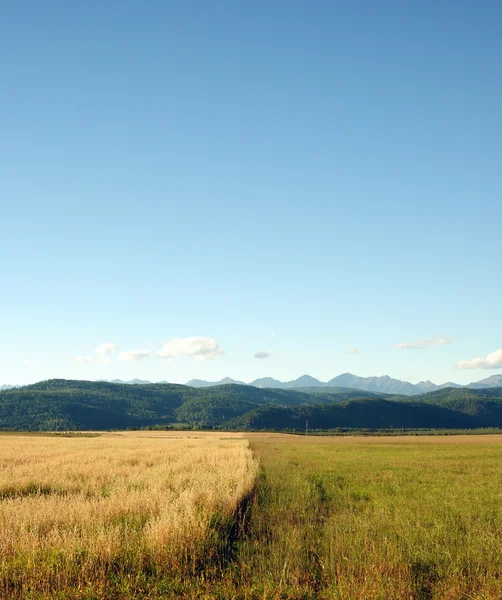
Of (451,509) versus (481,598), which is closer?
(481,598)


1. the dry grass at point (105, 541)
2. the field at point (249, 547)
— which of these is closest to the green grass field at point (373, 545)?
the field at point (249, 547)

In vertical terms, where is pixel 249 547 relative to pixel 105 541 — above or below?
below

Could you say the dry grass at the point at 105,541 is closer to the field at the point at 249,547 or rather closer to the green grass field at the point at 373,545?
the field at the point at 249,547

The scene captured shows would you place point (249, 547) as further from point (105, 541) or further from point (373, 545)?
point (105, 541)

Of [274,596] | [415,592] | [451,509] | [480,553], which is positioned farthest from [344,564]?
[451,509]

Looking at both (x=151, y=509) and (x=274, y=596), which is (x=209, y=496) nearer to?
(x=151, y=509)

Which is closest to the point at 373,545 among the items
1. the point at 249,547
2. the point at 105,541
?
the point at 249,547

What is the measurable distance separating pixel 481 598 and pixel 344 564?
256 cm

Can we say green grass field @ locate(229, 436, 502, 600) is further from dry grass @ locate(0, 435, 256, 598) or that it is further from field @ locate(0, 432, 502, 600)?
dry grass @ locate(0, 435, 256, 598)

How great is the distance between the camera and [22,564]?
882 cm

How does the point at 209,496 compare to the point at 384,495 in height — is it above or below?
above

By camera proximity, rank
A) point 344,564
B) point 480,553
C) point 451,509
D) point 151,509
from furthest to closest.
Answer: point 451,509
point 151,509
point 480,553
point 344,564

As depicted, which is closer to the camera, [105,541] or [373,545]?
[105,541]

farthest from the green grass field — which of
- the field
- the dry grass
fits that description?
the dry grass
